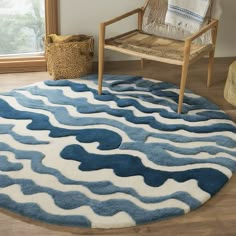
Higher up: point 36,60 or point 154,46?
point 154,46

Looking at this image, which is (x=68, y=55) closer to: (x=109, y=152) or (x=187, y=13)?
(x=187, y=13)

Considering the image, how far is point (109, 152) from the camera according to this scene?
2545 millimetres

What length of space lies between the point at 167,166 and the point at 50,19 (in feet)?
5.20

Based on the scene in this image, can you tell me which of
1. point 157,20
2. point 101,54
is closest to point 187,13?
point 157,20

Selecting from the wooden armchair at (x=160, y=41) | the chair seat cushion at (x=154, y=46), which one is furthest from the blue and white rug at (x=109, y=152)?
the chair seat cushion at (x=154, y=46)

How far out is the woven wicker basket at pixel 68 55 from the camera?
3.29 m

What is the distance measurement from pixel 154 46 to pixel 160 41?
14 cm

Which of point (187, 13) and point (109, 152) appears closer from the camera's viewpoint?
point (109, 152)

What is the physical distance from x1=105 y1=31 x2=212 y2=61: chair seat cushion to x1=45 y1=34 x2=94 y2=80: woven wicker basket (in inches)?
11.6

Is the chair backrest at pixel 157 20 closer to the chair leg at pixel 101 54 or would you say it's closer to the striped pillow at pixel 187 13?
the striped pillow at pixel 187 13

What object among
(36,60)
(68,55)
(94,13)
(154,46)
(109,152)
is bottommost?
(109,152)

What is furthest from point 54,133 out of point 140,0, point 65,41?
point 140,0

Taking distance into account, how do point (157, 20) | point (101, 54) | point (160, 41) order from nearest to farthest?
point (101, 54), point (160, 41), point (157, 20)

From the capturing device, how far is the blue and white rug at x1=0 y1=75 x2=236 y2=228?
2.14m
